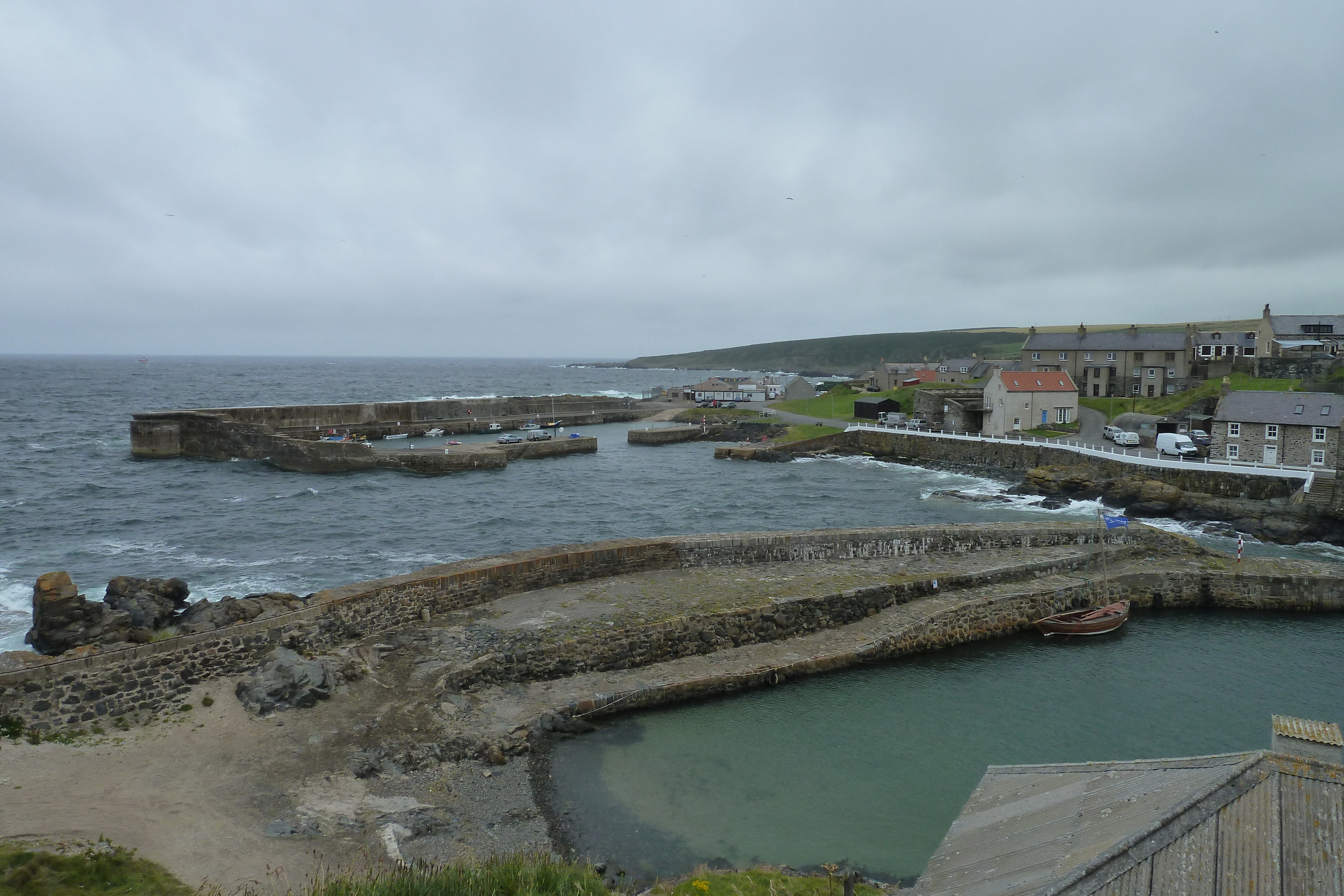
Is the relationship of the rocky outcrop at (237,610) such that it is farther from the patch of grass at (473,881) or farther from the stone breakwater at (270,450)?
the stone breakwater at (270,450)

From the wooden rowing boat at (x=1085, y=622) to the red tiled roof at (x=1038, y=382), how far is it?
34476mm

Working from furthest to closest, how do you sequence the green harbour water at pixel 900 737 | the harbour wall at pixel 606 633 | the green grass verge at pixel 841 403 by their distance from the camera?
the green grass verge at pixel 841 403 → the harbour wall at pixel 606 633 → the green harbour water at pixel 900 737

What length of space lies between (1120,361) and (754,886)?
67692 mm

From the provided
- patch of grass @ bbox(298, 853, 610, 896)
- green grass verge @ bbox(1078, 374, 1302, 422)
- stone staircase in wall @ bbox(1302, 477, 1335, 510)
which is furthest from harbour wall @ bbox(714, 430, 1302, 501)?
patch of grass @ bbox(298, 853, 610, 896)

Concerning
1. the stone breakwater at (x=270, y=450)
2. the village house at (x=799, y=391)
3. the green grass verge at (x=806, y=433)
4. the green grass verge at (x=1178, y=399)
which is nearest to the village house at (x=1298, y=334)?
the green grass verge at (x=1178, y=399)

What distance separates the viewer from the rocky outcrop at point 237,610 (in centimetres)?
1560

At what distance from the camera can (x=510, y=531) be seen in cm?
3219

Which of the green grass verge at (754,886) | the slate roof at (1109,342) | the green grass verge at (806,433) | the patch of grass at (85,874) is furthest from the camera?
the slate roof at (1109,342)

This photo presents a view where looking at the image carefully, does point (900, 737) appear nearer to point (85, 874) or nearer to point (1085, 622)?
point (1085, 622)

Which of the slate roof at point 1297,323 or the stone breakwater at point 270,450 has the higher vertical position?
the slate roof at point 1297,323

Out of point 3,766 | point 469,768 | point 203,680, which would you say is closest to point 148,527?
point 203,680

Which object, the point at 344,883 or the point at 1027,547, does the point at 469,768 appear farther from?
the point at 1027,547

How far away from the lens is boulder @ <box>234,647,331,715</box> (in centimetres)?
1315

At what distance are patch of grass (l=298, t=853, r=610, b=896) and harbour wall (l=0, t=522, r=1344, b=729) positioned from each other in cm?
632
